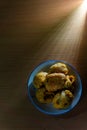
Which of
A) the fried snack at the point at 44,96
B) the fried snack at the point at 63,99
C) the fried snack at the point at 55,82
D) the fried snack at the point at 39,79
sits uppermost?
the fried snack at the point at 39,79

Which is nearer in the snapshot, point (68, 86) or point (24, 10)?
point (68, 86)

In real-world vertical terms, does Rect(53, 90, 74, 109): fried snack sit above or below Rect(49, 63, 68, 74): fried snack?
below

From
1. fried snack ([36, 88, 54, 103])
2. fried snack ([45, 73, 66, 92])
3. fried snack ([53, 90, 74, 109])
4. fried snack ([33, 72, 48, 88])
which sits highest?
fried snack ([33, 72, 48, 88])

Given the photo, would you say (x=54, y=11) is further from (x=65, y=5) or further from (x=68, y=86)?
(x=68, y=86)

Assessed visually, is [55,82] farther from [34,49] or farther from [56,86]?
[34,49]

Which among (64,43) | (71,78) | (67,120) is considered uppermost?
(64,43)

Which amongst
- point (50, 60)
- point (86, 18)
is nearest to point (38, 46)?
point (50, 60)

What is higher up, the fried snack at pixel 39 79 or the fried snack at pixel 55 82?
the fried snack at pixel 39 79
